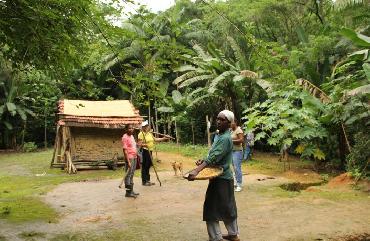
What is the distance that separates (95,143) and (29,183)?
11.5 ft

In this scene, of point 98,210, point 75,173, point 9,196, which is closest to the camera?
point 98,210

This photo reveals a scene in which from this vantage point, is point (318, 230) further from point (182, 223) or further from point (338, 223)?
point (182, 223)

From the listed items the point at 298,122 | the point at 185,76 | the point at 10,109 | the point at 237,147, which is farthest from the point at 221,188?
the point at 10,109

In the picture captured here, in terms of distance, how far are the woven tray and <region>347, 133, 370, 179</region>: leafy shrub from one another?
636 cm

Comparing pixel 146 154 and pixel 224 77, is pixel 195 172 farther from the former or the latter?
pixel 224 77

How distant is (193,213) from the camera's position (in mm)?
7594

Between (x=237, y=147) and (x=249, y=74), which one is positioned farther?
(x=249, y=74)

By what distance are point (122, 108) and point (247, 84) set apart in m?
5.83

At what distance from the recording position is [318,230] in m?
6.26

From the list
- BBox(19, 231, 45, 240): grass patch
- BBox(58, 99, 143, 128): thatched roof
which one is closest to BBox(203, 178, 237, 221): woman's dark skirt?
BBox(19, 231, 45, 240): grass patch

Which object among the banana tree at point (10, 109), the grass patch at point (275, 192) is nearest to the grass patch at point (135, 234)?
the grass patch at point (275, 192)

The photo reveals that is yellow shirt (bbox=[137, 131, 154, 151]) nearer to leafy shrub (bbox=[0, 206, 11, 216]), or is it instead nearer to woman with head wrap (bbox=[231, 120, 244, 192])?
woman with head wrap (bbox=[231, 120, 244, 192])

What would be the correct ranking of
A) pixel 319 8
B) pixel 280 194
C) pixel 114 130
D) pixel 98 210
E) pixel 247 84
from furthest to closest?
pixel 319 8 → pixel 247 84 → pixel 114 130 → pixel 280 194 → pixel 98 210

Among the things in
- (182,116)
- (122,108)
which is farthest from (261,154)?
(122,108)
